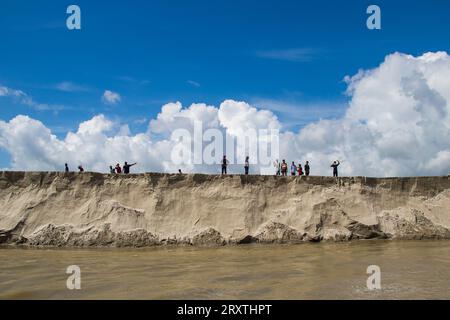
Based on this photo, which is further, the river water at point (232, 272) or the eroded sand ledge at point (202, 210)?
the eroded sand ledge at point (202, 210)

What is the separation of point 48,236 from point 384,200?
15.3m

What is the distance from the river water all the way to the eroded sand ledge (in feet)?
3.20

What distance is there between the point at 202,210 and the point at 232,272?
7867mm

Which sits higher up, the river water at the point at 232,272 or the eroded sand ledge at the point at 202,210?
the eroded sand ledge at the point at 202,210

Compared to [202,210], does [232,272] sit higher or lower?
lower

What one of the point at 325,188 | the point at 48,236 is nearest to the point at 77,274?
the point at 48,236

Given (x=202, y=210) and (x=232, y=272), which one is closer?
(x=232, y=272)

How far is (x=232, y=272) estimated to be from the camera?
11.0 meters

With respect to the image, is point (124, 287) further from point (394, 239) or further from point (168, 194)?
point (394, 239)

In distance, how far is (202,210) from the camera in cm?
1870

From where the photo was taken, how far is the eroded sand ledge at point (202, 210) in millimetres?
17609

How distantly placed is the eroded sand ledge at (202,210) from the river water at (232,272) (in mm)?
975

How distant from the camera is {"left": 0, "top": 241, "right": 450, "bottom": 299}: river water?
27.6 feet
